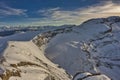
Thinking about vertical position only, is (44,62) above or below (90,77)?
below

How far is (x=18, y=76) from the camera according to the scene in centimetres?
9406

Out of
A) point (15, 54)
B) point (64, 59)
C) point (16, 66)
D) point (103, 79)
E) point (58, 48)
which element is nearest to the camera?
point (103, 79)

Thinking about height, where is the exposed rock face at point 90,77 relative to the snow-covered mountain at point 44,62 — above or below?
above

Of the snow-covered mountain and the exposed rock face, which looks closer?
the exposed rock face

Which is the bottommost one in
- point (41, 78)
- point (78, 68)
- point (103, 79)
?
point (78, 68)

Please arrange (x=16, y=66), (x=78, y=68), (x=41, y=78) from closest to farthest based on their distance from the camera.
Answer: (x=41, y=78)
(x=16, y=66)
(x=78, y=68)

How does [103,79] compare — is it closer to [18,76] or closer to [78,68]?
[18,76]

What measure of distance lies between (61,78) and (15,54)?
72.6ft

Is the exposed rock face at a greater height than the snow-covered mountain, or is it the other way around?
the exposed rock face

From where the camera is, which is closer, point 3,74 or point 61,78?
point 3,74

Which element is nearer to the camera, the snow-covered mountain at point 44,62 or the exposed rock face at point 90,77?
the exposed rock face at point 90,77

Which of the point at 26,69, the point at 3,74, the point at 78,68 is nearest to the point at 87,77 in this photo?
the point at 3,74

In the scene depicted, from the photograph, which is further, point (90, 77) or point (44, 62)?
point (44, 62)

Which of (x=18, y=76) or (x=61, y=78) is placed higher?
(x=18, y=76)
